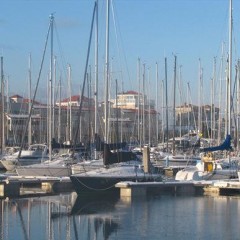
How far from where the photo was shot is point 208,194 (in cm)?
3516

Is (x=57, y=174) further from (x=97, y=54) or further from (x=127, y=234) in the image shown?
(x=127, y=234)

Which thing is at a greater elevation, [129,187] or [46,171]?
[46,171]

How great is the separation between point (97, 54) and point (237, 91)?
14.8 metres

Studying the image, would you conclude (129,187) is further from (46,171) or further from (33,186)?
(46,171)

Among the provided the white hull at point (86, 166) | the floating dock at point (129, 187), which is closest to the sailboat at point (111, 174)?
the floating dock at point (129, 187)

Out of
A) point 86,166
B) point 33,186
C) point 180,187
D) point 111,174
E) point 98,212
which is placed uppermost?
point 86,166

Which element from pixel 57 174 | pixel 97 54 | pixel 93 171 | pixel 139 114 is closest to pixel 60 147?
pixel 57 174

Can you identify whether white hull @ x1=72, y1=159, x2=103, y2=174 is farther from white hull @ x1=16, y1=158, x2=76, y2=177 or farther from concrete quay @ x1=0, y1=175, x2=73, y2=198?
white hull @ x1=16, y1=158, x2=76, y2=177

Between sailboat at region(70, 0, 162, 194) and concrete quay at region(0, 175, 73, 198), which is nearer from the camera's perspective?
sailboat at region(70, 0, 162, 194)

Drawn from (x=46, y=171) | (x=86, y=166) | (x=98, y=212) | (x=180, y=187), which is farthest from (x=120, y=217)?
(x=46, y=171)

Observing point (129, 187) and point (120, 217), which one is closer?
point (120, 217)

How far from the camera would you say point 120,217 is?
2642 centimetres

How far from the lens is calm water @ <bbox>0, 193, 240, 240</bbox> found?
22.2 metres

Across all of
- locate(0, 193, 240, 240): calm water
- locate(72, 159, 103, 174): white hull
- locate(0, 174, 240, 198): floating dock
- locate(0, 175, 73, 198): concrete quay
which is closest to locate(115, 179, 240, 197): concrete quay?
locate(0, 174, 240, 198): floating dock
